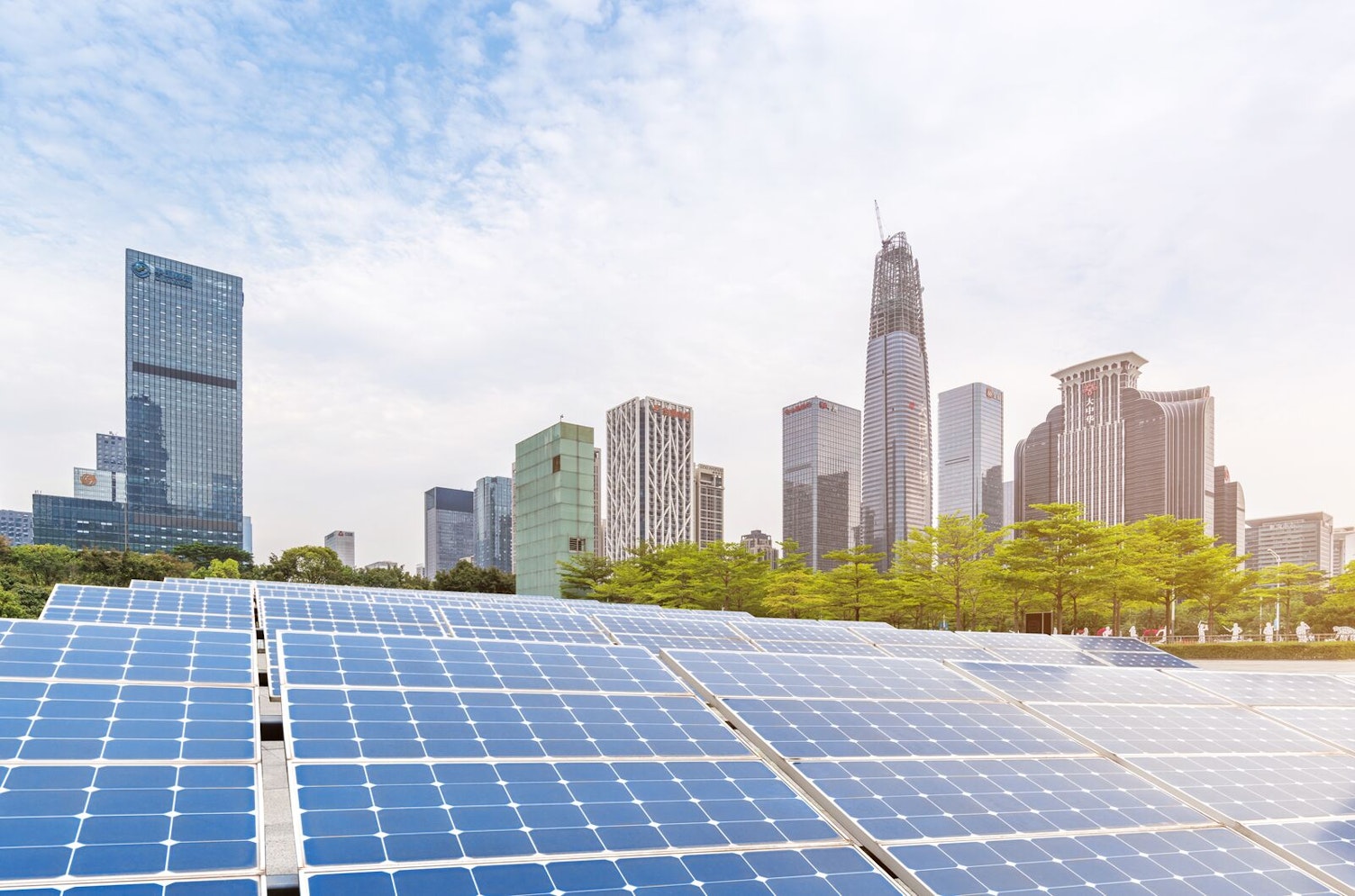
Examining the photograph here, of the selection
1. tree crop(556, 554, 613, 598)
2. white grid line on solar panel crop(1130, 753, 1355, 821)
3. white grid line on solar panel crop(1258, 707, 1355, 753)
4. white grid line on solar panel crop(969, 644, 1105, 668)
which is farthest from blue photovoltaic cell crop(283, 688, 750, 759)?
tree crop(556, 554, 613, 598)

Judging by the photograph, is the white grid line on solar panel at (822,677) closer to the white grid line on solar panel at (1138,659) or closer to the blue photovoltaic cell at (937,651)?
the blue photovoltaic cell at (937,651)

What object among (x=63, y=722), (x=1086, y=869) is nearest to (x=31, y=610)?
(x=63, y=722)

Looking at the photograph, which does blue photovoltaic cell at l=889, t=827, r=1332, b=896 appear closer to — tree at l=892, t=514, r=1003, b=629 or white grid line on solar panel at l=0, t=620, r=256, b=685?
white grid line on solar panel at l=0, t=620, r=256, b=685

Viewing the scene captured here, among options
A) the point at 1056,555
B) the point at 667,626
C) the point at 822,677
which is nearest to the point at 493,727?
the point at 822,677

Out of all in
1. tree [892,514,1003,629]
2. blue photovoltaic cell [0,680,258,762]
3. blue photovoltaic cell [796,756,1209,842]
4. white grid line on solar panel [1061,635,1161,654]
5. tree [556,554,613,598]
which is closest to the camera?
blue photovoltaic cell [0,680,258,762]

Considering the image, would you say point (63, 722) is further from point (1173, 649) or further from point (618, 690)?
point (1173, 649)

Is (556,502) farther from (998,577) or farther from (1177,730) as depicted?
(1177,730)
